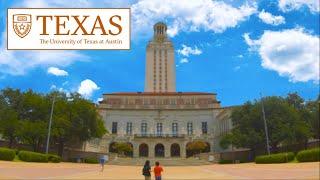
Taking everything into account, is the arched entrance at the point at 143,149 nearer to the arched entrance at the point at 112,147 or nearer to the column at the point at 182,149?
the arched entrance at the point at 112,147

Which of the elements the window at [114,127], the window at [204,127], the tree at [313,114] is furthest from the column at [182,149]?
the tree at [313,114]

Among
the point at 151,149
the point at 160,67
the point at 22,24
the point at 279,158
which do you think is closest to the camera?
the point at 22,24

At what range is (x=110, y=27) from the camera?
751 inches

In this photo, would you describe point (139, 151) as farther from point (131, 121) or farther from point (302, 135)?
point (302, 135)

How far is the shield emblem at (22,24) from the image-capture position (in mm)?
19094

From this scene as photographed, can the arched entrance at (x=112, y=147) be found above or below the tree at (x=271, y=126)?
below

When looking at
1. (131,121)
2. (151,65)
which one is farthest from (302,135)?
(151,65)

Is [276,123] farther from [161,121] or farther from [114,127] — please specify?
[114,127]

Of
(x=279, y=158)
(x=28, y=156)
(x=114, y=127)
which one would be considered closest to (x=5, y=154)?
(x=28, y=156)

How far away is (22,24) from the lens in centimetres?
1920

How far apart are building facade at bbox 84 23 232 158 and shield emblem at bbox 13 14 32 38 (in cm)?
7589

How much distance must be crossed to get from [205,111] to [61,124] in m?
45.9
